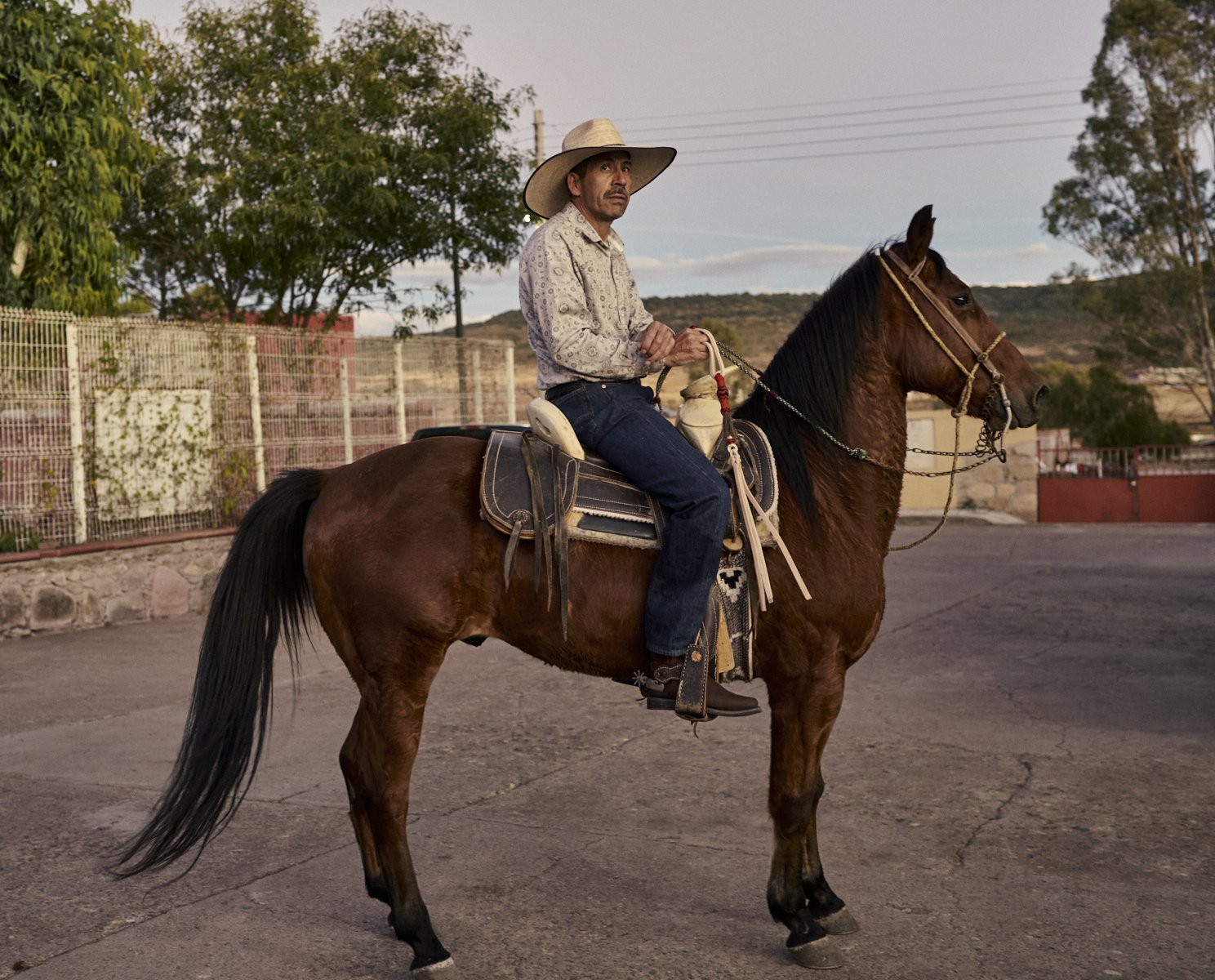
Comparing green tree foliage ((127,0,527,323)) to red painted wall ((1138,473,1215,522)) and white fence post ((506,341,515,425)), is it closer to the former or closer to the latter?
white fence post ((506,341,515,425))

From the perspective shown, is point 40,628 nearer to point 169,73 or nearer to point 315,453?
point 315,453

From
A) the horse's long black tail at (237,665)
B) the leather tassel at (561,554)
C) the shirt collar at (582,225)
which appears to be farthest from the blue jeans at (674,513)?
the horse's long black tail at (237,665)

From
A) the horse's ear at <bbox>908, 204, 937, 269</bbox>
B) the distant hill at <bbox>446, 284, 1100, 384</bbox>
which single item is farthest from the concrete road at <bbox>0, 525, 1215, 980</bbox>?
the distant hill at <bbox>446, 284, 1100, 384</bbox>

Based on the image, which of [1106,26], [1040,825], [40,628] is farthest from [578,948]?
[1106,26]

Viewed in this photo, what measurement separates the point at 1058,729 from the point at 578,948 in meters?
3.71

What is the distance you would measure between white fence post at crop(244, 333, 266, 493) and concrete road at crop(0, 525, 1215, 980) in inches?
152

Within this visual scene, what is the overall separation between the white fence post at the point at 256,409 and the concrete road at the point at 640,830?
12.7 ft

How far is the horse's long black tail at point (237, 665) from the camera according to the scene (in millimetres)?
3695

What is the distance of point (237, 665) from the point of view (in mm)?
3773

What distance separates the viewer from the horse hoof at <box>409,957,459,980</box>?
3301 mm

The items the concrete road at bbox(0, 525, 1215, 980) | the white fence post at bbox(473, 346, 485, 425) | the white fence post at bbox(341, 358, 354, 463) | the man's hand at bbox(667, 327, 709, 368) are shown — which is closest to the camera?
the concrete road at bbox(0, 525, 1215, 980)

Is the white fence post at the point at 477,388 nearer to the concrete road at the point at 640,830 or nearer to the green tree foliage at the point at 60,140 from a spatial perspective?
the green tree foliage at the point at 60,140

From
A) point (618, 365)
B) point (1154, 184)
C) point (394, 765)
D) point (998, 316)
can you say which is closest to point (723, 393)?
point (618, 365)

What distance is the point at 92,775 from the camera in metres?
5.46
